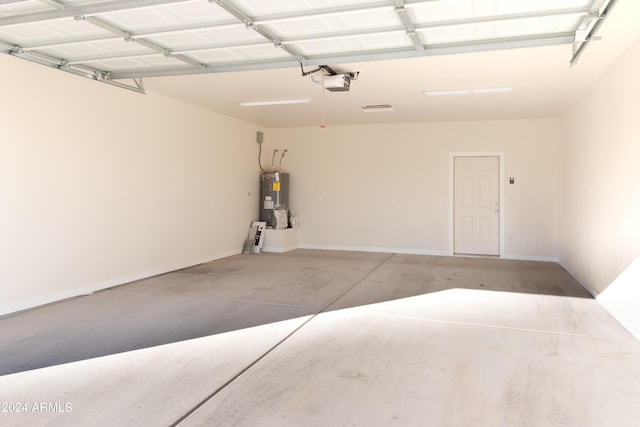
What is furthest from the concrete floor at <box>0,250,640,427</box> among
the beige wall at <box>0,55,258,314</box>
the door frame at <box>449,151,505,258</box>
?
Answer: the door frame at <box>449,151,505,258</box>

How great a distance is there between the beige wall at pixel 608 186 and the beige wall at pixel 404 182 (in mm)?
1124

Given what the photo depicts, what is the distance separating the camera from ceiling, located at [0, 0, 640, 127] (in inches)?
125

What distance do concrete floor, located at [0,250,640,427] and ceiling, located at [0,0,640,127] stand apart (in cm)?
245

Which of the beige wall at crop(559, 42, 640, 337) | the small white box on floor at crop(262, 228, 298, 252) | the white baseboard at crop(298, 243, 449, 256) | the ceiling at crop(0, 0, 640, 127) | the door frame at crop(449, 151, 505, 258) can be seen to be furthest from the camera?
the small white box on floor at crop(262, 228, 298, 252)

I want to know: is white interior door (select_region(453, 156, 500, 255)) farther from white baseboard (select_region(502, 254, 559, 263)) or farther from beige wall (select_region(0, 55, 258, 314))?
beige wall (select_region(0, 55, 258, 314))

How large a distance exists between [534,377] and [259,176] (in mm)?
7111

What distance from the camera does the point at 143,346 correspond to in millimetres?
3289

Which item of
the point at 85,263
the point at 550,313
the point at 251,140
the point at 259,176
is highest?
the point at 251,140

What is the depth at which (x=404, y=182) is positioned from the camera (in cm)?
858

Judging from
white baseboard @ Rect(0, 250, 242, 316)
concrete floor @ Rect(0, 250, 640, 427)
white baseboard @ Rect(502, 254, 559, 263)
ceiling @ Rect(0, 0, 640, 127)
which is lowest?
white baseboard @ Rect(502, 254, 559, 263)

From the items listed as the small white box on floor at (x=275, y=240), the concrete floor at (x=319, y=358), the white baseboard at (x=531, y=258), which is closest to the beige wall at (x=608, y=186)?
the concrete floor at (x=319, y=358)

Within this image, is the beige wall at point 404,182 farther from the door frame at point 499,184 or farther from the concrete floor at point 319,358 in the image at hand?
the concrete floor at point 319,358

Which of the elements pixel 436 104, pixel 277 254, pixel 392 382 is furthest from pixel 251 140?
pixel 392 382

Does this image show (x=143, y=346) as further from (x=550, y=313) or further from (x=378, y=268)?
(x=378, y=268)
